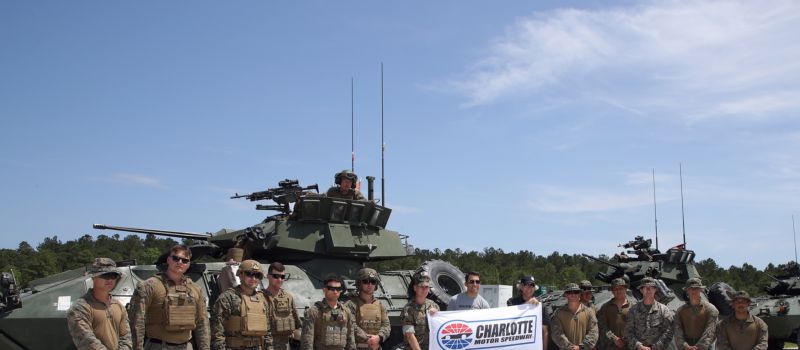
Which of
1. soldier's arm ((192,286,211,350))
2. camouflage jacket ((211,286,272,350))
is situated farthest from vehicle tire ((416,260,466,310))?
soldier's arm ((192,286,211,350))

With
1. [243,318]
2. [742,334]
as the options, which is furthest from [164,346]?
[742,334]

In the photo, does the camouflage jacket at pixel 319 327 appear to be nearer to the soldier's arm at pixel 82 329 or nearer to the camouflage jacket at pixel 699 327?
the soldier's arm at pixel 82 329

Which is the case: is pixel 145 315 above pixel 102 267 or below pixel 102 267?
below

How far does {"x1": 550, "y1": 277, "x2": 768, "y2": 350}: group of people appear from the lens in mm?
11047

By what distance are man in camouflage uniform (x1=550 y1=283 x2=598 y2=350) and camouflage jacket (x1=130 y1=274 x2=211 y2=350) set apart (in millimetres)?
4785

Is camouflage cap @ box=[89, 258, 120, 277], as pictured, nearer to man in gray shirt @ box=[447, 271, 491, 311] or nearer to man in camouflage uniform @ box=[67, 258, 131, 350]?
man in camouflage uniform @ box=[67, 258, 131, 350]

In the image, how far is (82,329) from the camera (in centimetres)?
819

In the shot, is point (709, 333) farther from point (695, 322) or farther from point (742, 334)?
point (742, 334)

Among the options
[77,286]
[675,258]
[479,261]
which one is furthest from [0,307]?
[479,261]

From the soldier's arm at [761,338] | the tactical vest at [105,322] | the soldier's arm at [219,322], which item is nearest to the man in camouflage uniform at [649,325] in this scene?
the soldier's arm at [761,338]

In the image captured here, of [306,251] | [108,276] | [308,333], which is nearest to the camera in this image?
[108,276]

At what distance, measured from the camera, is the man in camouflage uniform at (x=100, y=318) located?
8.19m

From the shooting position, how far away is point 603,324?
11.9 meters

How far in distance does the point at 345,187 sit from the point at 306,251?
1.70 metres
